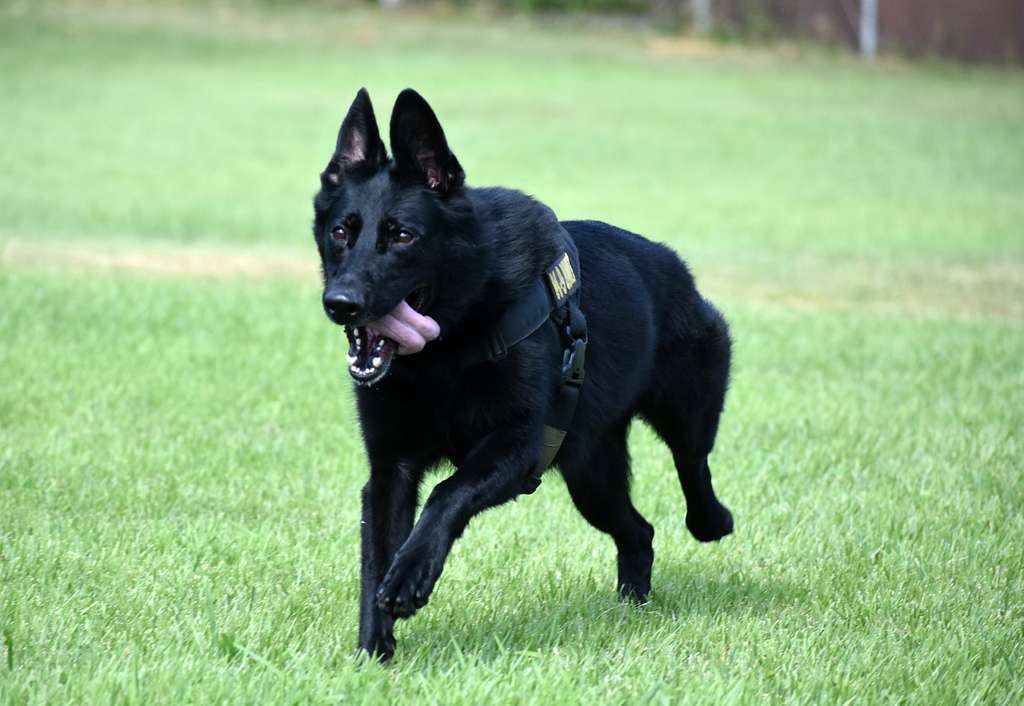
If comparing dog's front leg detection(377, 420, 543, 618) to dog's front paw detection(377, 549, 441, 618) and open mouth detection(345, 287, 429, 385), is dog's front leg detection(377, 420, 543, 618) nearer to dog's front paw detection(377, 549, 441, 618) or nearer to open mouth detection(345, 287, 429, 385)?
dog's front paw detection(377, 549, 441, 618)

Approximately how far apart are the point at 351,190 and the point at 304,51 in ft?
96.7

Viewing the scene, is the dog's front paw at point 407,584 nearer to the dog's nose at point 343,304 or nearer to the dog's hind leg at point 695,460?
the dog's nose at point 343,304

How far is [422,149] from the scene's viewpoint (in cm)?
430

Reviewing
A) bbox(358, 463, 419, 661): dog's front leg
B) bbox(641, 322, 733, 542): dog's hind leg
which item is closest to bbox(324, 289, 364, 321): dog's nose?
bbox(358, 463, 419, 661): dog's front leg

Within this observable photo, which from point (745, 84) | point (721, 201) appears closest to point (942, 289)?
point (721, 201)

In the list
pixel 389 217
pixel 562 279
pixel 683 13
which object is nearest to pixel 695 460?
pixel 562 279

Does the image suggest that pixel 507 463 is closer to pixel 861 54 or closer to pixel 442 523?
pixel 442 523

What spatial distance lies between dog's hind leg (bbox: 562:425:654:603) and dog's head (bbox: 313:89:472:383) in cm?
109

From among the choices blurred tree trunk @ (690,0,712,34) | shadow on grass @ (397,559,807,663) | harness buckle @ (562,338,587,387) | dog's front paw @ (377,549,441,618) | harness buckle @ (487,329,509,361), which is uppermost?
harness buckle @ (487,329,509,361)

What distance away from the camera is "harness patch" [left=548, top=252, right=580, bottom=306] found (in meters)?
4.48

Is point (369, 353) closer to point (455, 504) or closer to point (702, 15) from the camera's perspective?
point (455, 504)

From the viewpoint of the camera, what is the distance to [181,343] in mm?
9289

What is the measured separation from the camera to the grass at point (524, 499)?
4.19 metres

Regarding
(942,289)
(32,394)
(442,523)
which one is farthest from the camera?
(942,289)
